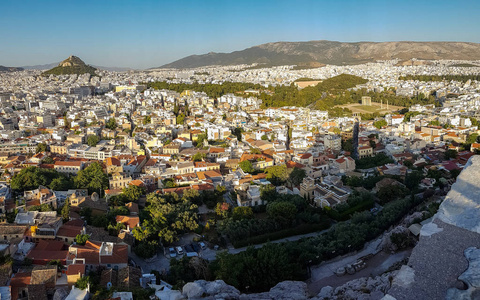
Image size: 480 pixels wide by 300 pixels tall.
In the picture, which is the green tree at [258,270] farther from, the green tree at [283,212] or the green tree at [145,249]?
the green tree at [283,212]

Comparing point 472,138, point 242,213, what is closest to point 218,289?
point 242,213

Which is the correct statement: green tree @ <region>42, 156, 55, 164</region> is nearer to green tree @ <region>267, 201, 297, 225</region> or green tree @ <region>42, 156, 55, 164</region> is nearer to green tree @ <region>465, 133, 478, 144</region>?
green tree @ <region>267, 201, 297, 225</region>

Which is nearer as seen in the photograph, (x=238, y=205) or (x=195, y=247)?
(x=195, y=247)

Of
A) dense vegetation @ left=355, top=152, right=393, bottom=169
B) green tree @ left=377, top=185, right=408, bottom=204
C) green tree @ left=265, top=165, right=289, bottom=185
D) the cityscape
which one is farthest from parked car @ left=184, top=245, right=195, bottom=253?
dense vegetation @ left=355, top=152, right=393, bottom=169

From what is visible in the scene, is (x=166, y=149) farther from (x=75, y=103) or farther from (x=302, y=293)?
(x=75, y=103)


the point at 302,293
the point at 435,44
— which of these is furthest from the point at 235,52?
the point at 302,293

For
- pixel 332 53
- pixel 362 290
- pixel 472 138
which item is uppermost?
pixel 332 53

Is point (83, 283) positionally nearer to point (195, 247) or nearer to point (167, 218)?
point (195, 247)
